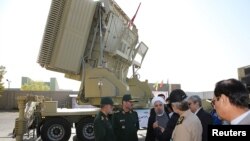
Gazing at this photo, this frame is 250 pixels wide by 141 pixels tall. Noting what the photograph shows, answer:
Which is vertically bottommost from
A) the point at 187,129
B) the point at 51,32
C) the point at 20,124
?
the point at 20,124

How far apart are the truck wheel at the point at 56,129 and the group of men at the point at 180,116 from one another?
4880 millimetres

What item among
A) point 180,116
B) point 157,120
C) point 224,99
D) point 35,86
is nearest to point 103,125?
point 157,120

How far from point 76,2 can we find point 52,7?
2.55ft

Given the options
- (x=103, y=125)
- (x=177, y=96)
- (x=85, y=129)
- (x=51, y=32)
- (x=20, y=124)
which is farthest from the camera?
(x=20, y=124)

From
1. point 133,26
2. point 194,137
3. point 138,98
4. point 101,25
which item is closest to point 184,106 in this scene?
point 194,137

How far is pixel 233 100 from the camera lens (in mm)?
2064

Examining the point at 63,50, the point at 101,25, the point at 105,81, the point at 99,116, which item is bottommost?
the point at 99,116

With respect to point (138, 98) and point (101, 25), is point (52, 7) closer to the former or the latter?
point (101, 25)

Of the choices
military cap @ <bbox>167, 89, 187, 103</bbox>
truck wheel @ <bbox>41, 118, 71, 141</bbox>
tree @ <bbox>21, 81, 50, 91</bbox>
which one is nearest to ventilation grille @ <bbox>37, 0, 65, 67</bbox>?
truck wheel @ <bbox>41, 118, 71, 141</bbox>

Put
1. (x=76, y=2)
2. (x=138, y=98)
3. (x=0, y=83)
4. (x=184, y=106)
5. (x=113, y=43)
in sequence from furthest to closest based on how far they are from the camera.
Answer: (x=0, y=83) → (x=138, y=98) → (x=113, y=43) → (x=76, y=2) → (x=184, y=106)

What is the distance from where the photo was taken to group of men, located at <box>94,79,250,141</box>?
2078mm

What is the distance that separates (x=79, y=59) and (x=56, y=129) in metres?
2.44

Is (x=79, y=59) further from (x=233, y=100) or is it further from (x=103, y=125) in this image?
(x=233, y=100)

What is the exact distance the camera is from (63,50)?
10.1 metres
